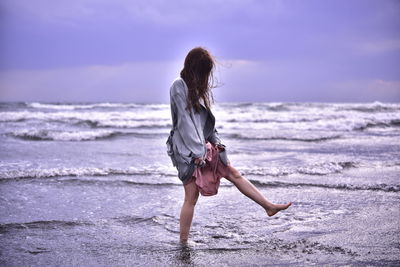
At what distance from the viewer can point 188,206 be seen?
12.5ft

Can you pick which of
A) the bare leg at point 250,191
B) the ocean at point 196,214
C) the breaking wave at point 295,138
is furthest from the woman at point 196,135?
the breaking wave at point 295,138

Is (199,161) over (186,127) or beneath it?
beneath

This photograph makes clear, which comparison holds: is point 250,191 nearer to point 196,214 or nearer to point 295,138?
point 196,214

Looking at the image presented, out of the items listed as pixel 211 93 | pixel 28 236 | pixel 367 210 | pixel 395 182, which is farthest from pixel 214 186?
pixel 395 182

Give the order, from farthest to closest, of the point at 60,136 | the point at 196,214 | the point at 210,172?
the point at 60,136
the point at 196,214
the point at 210,172

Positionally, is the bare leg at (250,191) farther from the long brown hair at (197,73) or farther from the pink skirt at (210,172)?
the long brown hair at (197,73)

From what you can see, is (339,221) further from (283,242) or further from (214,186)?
(214,186)

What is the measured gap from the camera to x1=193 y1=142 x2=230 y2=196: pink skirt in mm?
3668

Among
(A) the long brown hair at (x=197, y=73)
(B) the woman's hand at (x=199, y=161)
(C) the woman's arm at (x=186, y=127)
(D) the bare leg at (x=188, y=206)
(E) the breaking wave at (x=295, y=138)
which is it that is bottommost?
(D) the bare leg at (x=188, y=206)

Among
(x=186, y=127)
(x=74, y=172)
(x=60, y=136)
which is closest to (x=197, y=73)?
(x=186, y=127)

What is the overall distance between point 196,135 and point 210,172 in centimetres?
41

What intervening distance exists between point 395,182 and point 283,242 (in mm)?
3616

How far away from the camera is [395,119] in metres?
21.5

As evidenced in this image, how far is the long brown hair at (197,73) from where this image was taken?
3549mm
